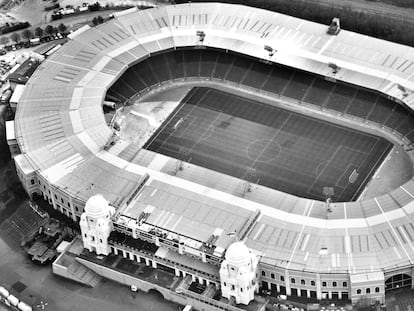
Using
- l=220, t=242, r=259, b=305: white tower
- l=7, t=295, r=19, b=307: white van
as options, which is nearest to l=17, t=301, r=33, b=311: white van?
l=7, t=295, r=19, b=307: white van

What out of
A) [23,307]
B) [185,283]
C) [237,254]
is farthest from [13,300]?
[237,254]

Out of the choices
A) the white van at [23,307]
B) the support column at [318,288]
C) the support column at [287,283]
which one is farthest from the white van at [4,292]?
the support column at [318,288]

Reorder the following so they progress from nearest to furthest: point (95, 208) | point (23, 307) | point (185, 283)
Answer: point (23, 307) < point (185, 283) < point (95, 208)

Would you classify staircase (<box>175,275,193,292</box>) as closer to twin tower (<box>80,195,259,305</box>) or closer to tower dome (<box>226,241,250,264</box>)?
twin tower (<box>80,195,259,305</box>)

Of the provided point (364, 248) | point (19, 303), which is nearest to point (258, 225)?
point (364, 248)

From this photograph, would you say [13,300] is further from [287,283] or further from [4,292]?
[287,283]

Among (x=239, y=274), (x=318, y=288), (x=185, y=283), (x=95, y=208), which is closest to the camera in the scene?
(x=239, y=274)

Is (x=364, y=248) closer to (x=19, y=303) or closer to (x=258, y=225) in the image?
(x=258, y=225)

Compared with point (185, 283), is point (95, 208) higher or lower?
higher

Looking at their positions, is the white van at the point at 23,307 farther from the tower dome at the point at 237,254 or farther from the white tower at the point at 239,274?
the tower dome at the point at 237,254
